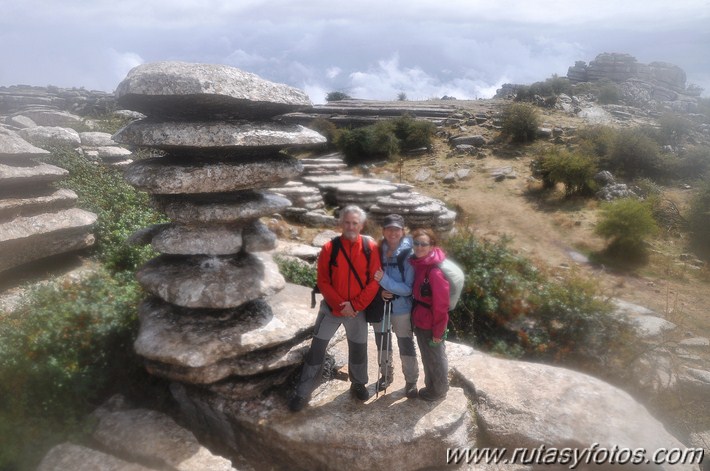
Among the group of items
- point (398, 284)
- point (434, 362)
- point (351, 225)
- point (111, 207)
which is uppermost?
point (351, 225)

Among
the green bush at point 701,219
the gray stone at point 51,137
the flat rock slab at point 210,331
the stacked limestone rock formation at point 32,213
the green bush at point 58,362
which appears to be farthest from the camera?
the green bush at point 701,219

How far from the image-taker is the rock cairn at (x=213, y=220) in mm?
4340

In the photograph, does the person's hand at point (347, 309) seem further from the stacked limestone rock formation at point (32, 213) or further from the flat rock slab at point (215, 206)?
the stacked limestone rock formation at point (32, 213)

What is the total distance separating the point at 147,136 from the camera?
14.4 ft

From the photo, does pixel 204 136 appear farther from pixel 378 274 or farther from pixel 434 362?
pixel 434 362

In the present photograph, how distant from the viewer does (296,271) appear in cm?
854

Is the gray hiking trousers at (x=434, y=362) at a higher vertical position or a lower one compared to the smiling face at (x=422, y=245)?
lower

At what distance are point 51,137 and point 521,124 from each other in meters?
21.2

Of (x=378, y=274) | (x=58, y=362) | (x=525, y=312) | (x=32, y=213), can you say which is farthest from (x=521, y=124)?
(x=58, y=362)

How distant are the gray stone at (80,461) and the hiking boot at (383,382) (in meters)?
2.38

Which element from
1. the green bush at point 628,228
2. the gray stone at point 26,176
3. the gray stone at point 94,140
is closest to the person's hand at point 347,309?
the gray stone at point 26,176

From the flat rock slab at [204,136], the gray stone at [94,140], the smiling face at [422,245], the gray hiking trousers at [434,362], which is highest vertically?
the flat rock slab at [204,136]

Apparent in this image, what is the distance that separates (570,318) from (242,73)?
627 cm

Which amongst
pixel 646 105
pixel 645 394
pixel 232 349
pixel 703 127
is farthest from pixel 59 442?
pixel 646 105
